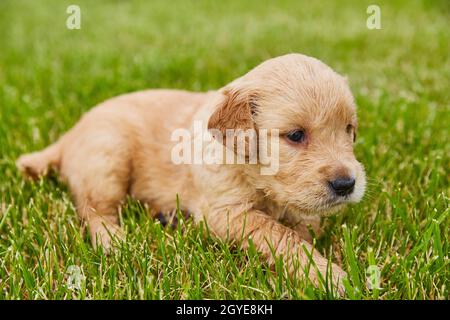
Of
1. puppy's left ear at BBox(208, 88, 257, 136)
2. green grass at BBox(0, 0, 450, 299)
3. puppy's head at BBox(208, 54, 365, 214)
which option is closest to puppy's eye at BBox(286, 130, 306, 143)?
puppy's head at BBox(208, 54, 365, 214)

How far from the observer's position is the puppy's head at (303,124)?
8.80ft

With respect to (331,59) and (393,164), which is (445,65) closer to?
(331,59)

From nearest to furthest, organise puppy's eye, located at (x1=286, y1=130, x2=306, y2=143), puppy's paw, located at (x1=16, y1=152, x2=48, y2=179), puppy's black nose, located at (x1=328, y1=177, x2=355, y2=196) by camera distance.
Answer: puppy's black nose, located at (x1=328, y1=177, x2=355, y2=196)
puppy's eye, located at (x1=286, y1=130, x2=306, y2=143)
puppy's paw, located at (x1=16, y1=152, x2=48, y2=179)

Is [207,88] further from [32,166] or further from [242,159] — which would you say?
[242,159]

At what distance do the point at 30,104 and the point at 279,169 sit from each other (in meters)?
3.15

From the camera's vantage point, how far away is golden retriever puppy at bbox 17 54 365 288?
2.72 metres

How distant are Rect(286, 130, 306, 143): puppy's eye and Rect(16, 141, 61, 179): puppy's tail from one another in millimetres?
1851

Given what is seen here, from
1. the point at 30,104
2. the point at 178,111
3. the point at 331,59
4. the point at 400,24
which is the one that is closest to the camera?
the point at 178,111

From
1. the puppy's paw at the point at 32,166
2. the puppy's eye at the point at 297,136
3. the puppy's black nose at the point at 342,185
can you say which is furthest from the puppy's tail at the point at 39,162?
the puppy's black nose at the point at 342,185

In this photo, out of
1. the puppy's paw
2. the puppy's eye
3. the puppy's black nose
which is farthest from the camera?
the puppy's paw

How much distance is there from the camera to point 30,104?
514 centimetres

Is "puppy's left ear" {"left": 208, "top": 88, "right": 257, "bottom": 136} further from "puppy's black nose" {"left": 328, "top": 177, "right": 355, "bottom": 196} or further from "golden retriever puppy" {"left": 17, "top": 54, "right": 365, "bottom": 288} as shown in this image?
"puppy's black nose" {"left": 328, "top": 177, "right": 355, "bottom": 196}

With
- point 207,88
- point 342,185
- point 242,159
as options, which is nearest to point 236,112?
point 242,159
